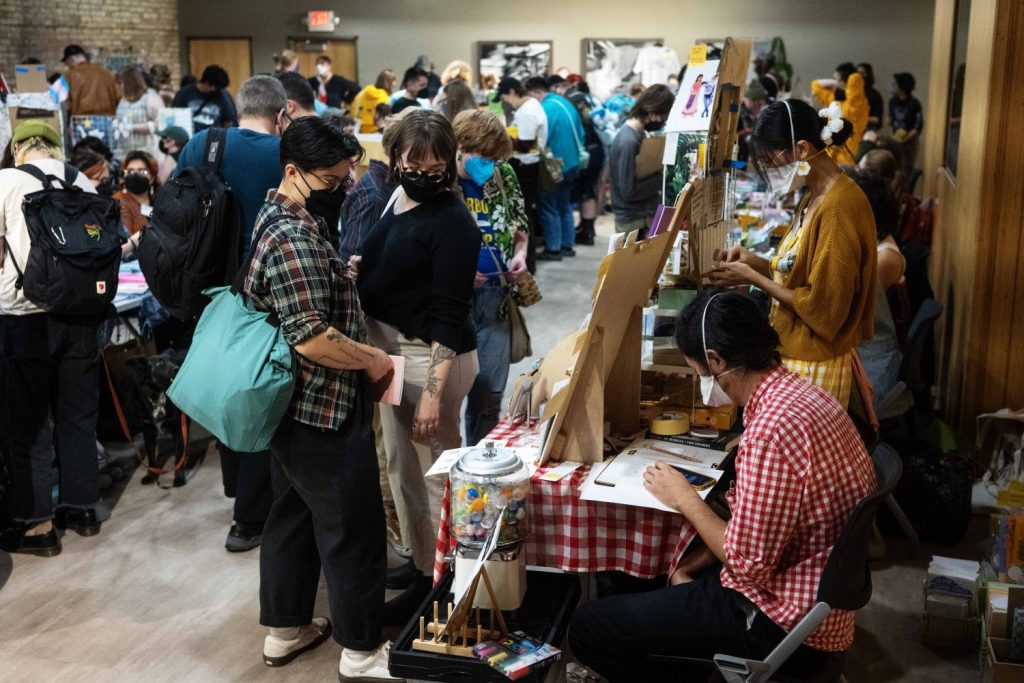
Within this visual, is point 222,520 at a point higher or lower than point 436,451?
lower

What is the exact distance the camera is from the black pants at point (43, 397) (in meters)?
3.92

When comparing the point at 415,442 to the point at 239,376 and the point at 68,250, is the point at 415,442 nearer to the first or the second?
the point at 239,376

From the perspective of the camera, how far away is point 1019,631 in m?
2.83

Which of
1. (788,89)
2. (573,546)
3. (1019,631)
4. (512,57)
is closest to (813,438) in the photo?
(573,546)

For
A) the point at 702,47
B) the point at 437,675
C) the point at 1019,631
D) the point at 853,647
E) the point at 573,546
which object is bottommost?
the point at 853,647

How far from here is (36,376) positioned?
3.95 meters

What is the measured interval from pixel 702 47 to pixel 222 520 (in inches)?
103

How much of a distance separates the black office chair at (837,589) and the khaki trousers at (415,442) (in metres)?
1.25

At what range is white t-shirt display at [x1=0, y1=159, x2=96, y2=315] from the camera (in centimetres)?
380

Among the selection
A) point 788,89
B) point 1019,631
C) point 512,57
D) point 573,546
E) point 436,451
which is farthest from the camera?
point 512,57

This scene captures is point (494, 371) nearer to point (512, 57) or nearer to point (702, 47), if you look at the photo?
point (702, 47)

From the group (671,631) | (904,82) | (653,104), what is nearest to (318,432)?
(671,631)

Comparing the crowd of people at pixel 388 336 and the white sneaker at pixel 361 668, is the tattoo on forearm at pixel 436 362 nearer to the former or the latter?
the crowd of people at pixel 388 336

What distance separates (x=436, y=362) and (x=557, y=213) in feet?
21.9
